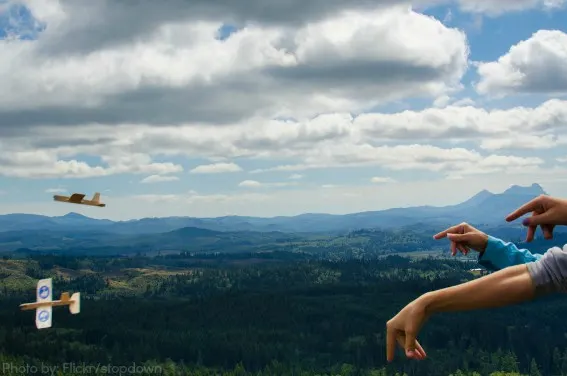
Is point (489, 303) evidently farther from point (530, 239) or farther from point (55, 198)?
point (55, 198)

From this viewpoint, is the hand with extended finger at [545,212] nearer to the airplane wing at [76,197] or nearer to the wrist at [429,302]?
the wrist at [429,302]

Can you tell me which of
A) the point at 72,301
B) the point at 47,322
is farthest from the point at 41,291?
the point at 72,301

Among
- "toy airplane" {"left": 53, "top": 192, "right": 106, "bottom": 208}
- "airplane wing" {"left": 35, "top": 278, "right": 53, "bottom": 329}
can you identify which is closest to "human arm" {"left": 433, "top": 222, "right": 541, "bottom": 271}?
"toy airplane" {"left": 53, "top": 192, "right": 106, "bottom": 208}

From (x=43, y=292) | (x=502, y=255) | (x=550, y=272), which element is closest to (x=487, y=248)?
(x=502, y=255)

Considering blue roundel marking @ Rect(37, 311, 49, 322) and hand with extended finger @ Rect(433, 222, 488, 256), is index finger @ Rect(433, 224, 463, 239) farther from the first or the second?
blue roundel marking @ Rect(37, 311, 49, 322)

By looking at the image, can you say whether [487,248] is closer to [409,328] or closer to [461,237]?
[461,237]

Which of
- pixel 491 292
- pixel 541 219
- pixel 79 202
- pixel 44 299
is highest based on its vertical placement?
pixel 79 202
